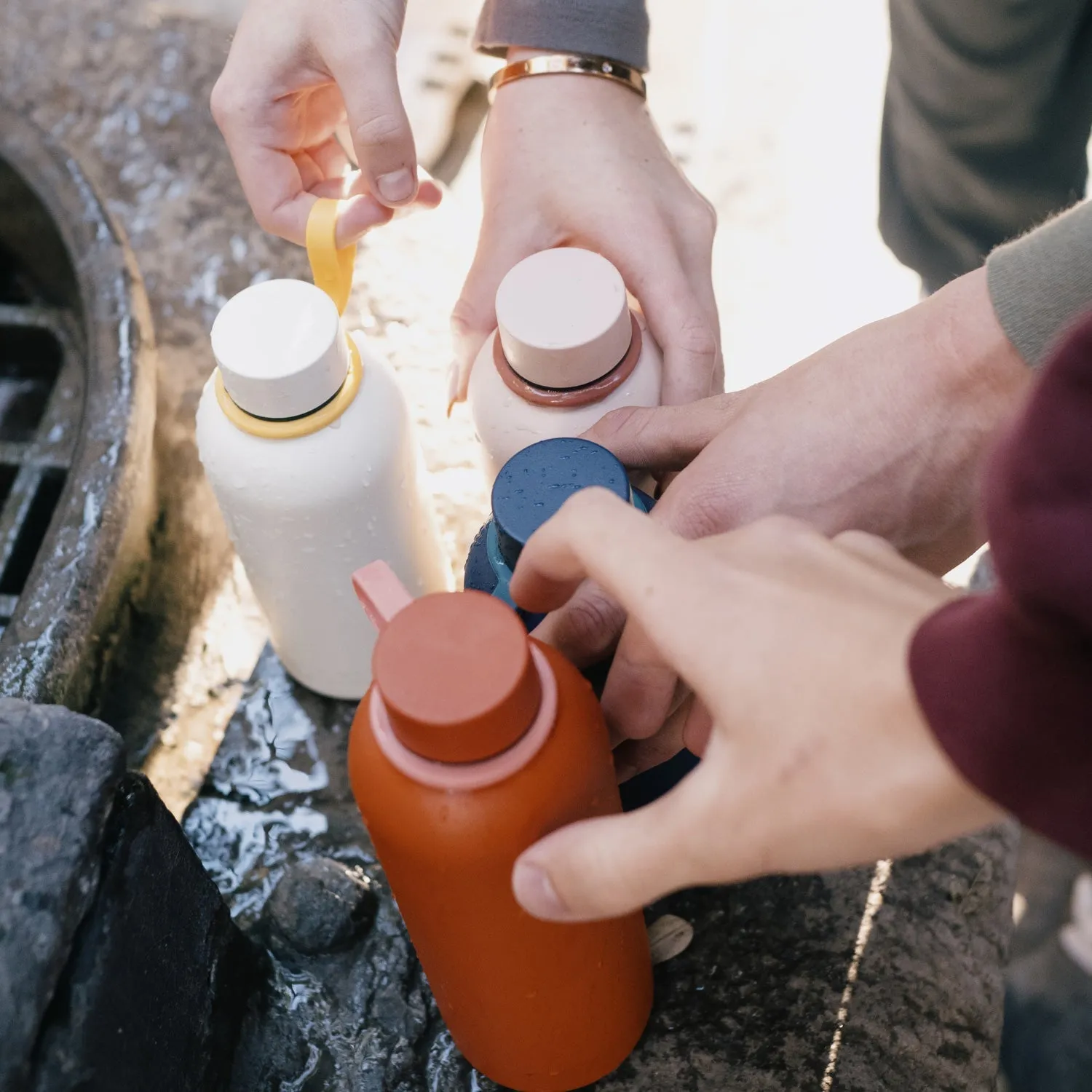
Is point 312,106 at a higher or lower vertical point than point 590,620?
higher

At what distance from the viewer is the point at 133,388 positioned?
1.18 meters

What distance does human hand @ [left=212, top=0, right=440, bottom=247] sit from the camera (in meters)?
0.99

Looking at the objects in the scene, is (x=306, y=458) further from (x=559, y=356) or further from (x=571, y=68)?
(x=571, y=68)

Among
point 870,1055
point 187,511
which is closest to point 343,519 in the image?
point 187,511

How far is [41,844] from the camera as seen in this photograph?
25.9 inches

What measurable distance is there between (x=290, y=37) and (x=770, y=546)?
76 cm

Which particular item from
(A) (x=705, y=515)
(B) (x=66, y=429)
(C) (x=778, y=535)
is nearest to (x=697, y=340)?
(A) (x=705, y=515)

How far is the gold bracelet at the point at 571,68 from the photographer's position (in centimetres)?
121

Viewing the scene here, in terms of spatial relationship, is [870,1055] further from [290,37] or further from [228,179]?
[228,179]

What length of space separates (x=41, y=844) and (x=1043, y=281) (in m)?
0.82

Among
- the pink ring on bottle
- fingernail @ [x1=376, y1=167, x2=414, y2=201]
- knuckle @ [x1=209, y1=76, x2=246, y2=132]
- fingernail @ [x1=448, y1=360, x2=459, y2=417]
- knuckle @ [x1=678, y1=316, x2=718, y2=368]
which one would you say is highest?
knuckle @ [x1=209, y1=76, x2=246, y2=132]

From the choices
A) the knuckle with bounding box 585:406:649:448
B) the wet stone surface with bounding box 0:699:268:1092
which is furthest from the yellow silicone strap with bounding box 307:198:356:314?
the wet stone surface with bounding box 0:699:268:1092

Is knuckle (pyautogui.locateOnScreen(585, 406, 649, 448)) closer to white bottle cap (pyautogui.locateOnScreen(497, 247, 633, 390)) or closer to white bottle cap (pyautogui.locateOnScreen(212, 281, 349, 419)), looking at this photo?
white bottle cap (pyautogui.locateOnScreen(497, 247, 633, 390))

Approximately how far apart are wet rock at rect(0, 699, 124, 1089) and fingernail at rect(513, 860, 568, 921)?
283 mm
